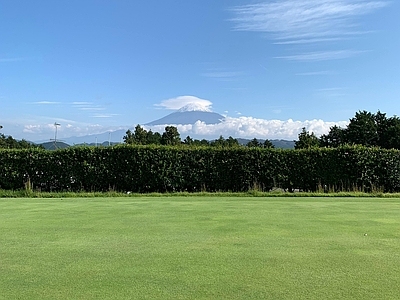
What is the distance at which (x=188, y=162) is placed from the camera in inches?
598

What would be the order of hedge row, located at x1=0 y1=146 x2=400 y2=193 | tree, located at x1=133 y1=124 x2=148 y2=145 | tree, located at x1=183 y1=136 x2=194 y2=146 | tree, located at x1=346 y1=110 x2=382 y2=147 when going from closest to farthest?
hedge row, located at x1=0 y1=146 x2=400 y2=193, tree, located at x1=183 y1=136 x2=194 y2=146, tree, located at x1=133 y1=124 x2=148 y2=145, tree, located at x1=346 y1=110 x2=382 y2=147

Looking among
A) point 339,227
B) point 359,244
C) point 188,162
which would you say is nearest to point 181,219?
point 339,227

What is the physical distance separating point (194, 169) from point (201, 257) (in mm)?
10703

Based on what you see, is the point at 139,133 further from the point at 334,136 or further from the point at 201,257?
the point at 201,257

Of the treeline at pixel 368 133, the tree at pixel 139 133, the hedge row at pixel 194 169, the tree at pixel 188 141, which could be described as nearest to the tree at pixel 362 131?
the treeline at pixel 368 133

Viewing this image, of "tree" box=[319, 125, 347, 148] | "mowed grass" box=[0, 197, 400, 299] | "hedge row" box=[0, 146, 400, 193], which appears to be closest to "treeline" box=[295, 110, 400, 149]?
"tree" box=[319, 125, 347, 148]

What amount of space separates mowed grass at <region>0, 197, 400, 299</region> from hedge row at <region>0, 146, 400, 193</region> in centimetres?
748

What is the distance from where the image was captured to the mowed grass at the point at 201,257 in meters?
3.44

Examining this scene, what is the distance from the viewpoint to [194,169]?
15.1m

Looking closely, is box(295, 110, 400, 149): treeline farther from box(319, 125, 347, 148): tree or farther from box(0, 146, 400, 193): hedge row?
box(0, 146, 400, 193): hedge row

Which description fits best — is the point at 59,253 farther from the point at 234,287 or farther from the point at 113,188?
the point at 113,188

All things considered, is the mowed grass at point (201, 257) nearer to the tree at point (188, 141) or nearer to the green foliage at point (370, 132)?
the tree at point (188, 141)

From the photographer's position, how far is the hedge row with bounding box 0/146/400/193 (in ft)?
49.2

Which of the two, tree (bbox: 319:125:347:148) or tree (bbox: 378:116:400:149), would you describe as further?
tree (bbox: 319:125:347:148)
